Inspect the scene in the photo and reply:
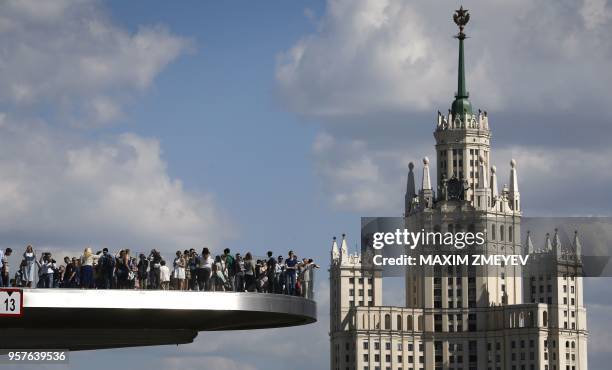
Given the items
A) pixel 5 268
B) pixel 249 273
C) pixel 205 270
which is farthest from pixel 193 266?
pixel 5 268

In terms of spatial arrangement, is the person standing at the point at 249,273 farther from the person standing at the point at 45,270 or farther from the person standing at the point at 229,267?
the person standing at the point at 45,270

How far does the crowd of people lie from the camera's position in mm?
58938

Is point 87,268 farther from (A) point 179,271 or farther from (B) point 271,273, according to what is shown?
(B) point 271,273

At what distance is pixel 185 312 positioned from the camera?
62688 mm

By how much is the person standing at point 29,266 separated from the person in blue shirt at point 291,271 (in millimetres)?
9008

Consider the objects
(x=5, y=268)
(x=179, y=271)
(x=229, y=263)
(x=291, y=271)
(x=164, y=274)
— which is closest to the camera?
(x=5, y=268)

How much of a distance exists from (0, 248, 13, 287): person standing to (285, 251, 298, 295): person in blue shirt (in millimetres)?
9866

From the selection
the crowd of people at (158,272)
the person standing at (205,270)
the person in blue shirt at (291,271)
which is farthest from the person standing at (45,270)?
the person in blue shirt at (291,271)

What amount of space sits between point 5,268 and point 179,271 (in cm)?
602

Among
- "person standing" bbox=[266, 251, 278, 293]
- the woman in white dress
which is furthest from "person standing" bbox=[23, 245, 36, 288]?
"person standing" bbox=[266, 251, 278, 293]

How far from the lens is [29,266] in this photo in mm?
58906

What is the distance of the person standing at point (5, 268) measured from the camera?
57.7 m

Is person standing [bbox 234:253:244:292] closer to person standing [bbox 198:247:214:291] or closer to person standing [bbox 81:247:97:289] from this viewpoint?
person standing [bbox 198:247:214:291]

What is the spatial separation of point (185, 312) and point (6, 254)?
25.4 ft
